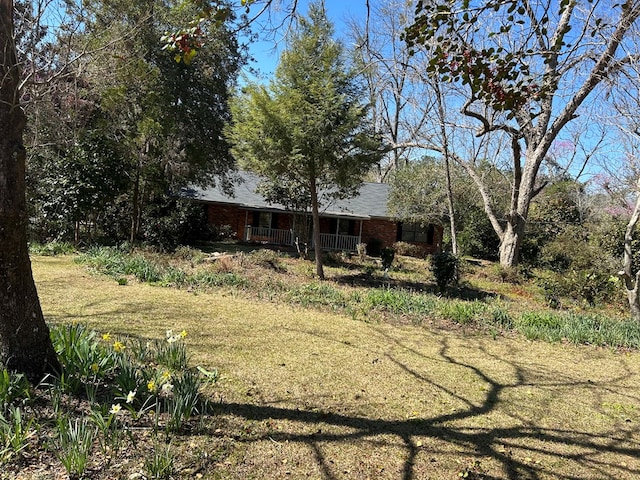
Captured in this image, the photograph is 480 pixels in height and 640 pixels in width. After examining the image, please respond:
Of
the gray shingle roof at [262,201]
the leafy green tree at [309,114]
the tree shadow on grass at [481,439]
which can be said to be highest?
the leafy green tree at [309,114]

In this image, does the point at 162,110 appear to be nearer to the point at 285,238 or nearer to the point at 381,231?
the point at 285,238

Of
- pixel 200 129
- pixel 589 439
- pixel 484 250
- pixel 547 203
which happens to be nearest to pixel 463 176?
pixel 484 250

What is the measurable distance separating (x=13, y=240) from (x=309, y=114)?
9.42 meters

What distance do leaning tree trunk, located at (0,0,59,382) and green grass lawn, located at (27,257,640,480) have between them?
1.14 m

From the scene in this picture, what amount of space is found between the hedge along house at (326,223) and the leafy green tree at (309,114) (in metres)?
11.0

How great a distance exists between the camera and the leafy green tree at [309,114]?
11.8 metres

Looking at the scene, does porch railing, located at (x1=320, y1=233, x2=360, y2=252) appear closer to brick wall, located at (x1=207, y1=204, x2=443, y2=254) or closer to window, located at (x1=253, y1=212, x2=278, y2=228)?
brick wall, located at (x1=207, y1=204, x2=443, y2=254)

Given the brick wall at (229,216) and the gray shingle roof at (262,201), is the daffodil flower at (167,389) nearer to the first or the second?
the gray shingle roof at (262,201)

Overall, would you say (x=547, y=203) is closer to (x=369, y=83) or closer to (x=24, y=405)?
(x=369, y=83)

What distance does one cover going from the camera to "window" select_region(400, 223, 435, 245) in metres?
26.2

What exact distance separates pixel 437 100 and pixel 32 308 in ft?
50.5

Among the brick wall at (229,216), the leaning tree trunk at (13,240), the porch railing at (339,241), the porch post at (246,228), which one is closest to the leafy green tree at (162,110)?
the brick wall at (229,216)

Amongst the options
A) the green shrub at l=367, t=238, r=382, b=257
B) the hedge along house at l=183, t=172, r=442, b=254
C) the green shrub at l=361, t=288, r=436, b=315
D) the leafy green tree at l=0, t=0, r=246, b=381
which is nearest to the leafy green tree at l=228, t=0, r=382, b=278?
the green shrub at l=361, t=288, r=436, b=315

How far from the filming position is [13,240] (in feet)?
10.8
